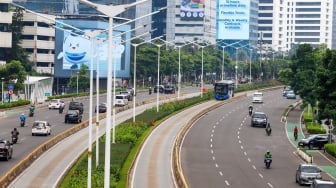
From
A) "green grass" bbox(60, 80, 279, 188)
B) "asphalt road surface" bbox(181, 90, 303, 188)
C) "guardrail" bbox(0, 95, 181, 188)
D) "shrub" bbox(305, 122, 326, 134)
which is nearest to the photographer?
"green grass" bbox(60, 80, 279, 188)

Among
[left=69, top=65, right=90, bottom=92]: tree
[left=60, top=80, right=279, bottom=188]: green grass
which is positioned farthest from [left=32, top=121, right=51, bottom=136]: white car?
[left=69, top=65, right=90, bottom=92]: tree

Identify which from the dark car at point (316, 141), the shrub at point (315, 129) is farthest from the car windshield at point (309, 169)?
the shrub at point (315, 129)

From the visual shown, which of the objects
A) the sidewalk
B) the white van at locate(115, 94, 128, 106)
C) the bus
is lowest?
the sidewalk

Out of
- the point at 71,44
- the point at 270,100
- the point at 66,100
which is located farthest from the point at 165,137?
the point at 71,44

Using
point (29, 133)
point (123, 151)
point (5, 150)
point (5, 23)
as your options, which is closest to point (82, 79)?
point (5, 23)

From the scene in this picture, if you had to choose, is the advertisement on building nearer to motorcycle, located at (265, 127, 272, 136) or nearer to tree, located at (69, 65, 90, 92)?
tree, located at (69, 65, 90, 92)

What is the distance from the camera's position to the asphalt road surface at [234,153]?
4950 centimetres

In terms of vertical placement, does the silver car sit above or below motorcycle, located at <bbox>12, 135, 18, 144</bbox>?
below

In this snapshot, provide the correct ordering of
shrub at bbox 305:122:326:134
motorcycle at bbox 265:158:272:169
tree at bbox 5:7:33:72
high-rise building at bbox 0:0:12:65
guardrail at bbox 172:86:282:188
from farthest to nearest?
tree at bbox 5:7:33:72, high-rise building at bbox 0:0:12:65, shrub at bbox 305:122:326:134, motorcycle at bbox 265:158:272:169, guardrail at bbox 172:86:282:188

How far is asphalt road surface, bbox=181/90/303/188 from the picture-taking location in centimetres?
4950

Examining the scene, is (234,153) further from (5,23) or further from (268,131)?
(5,23)

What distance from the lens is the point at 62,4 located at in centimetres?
18975

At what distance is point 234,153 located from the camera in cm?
6450

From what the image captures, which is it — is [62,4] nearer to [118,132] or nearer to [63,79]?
[63,79]
